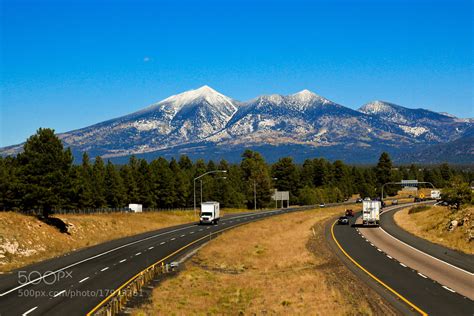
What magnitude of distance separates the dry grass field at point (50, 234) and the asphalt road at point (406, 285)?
2913 cm

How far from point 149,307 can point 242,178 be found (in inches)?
5129

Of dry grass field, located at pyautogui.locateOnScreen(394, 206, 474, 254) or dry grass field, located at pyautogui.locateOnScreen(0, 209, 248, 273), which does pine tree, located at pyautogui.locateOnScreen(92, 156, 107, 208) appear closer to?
dry grass field, located at pyautogui.locateOnScreen(0, 209, 248, 273)

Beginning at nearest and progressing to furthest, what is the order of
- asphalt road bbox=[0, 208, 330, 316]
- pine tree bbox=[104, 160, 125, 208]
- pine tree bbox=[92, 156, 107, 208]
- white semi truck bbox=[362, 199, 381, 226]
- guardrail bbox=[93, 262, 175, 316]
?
guardrail bbox=[93, 262, 175, 316] < asphalt road bbox=[0, 208, 330, 316] < white semi truck bbox=[362, 199, 381, 226] < pine tree bbox=[92, 156, 107, 208] < pine tree bbox=[104, 160, 125, 208]

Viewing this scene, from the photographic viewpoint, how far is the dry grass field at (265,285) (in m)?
27.8

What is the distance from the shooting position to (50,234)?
5859 centimetres

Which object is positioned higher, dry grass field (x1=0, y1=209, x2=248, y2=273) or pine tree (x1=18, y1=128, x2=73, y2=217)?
pine tree (x1=18, y1=128, x2=73, y2=217)

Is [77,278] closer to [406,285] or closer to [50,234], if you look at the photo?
[406,285]

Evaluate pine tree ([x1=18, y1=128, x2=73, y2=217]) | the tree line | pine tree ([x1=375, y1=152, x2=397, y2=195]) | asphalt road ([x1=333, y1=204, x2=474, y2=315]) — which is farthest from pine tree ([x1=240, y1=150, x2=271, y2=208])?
asphalt road ([x1=333, y1=204, x2=474, y2=315])

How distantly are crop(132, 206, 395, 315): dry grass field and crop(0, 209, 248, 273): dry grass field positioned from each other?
51.8ft

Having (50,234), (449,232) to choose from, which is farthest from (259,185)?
(50,234)

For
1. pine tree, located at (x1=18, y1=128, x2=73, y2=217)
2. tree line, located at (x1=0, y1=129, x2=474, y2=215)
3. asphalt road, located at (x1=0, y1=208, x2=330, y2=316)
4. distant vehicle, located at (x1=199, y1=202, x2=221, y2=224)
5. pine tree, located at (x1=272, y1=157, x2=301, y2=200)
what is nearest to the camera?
→ asphalt road, located at (x1=0, y1=208, x2=330, y2=316)

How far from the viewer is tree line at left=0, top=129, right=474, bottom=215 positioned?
6003cm

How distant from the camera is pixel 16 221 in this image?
54969mm

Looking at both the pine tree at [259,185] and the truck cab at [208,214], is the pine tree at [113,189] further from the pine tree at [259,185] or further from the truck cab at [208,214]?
the pine tree at [259,185]
